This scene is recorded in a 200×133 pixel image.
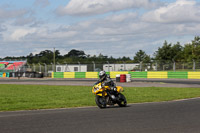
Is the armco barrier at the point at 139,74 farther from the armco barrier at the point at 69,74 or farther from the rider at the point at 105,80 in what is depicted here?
the rider at the point at 105,80

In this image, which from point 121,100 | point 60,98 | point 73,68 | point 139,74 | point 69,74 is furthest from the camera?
point 73,68

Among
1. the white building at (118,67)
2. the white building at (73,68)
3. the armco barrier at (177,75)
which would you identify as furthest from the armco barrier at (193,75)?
the white building at (73,68)

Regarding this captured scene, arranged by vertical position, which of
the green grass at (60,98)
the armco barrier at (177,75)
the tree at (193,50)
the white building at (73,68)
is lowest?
the green grass at (60,98)

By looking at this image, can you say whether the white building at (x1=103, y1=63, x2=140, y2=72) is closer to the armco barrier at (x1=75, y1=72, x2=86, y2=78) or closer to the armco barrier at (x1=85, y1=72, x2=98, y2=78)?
the armco barrier at (x1=85, y1=72, x2=98, y2=78)

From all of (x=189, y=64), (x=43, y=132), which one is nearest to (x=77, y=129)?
(x=43, y=132)

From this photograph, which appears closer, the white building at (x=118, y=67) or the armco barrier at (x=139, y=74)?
the armco barrier at (x=139, y=74)

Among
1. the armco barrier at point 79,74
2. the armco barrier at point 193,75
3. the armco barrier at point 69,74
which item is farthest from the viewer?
the armco barrier at point 69,74

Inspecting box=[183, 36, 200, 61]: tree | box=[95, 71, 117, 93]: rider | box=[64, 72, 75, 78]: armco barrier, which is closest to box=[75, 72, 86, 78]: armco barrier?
box=[64, 72, 75, 78]: armco barrier

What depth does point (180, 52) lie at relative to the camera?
230ft

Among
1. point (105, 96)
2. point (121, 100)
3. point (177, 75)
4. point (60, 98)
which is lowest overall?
point (60, 98)

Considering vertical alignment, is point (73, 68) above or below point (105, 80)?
above

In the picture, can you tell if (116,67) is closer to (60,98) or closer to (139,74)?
(139,74)

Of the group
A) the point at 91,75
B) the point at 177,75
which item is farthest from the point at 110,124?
the point at 91,75

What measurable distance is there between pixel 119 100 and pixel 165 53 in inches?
2266
